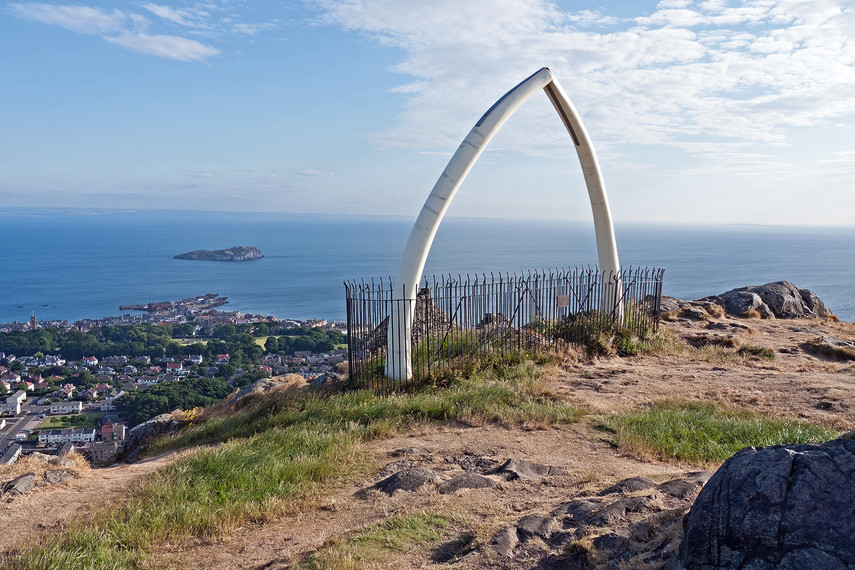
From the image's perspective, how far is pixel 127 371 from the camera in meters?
28.0

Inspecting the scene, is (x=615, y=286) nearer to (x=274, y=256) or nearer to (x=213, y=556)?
(x=213, y=556)

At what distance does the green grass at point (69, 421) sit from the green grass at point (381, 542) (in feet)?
54.0

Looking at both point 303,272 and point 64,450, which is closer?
point 64,450

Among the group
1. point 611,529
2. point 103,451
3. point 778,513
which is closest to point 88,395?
point 103,451

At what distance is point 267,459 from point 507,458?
2.99 metres

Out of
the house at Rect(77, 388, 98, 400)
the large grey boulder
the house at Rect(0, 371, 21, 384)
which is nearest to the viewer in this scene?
the house at Rect(77, 388, 98, 400)

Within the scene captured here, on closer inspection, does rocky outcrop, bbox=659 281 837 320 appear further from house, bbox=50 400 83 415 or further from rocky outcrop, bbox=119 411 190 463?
house, bbox=50 400 83 415

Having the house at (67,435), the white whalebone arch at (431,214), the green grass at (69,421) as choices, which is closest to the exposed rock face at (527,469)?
the white whalebone arch at (431,214)

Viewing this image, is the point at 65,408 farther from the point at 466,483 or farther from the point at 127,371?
the point at 466,483

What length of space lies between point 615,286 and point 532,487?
417 inches

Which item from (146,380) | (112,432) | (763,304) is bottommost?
(146,380)

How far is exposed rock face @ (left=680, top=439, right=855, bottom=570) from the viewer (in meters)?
2.79

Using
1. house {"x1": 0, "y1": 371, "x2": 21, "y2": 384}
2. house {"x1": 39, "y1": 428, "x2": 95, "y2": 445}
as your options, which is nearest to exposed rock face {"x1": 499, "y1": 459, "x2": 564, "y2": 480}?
house {"x1": 39, "y1": 428, "x2": 95, "y2": 445}

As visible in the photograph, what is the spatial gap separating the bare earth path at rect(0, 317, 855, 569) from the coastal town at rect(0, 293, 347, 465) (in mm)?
3511
